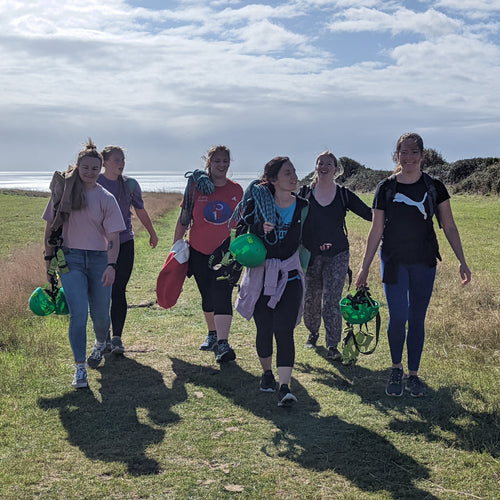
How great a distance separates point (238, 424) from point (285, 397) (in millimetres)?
484

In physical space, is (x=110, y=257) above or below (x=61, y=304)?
above

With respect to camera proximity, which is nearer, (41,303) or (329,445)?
(329,445)

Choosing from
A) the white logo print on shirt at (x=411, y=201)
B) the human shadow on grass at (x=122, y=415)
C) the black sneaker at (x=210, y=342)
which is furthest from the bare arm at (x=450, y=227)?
the black sneaker at (x=210, y=342)

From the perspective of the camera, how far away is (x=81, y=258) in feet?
18.7

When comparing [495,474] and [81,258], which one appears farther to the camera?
[81,258]

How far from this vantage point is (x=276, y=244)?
5.19m

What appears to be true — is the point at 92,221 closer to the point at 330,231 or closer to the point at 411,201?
the point at 330,231

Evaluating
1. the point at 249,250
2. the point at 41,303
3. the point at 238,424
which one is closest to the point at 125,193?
the point at 41,303

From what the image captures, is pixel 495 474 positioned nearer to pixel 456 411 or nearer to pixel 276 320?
pixel 456 411

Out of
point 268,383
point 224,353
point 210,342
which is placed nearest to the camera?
point 268,383

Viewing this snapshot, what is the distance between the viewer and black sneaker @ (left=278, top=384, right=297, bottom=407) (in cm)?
511

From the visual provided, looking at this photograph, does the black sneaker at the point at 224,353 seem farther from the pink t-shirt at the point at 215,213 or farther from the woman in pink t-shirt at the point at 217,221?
the pink t-shirt at the point at 215,213

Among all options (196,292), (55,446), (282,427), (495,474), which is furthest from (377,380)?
(196,292)

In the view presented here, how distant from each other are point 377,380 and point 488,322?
2.20 m
